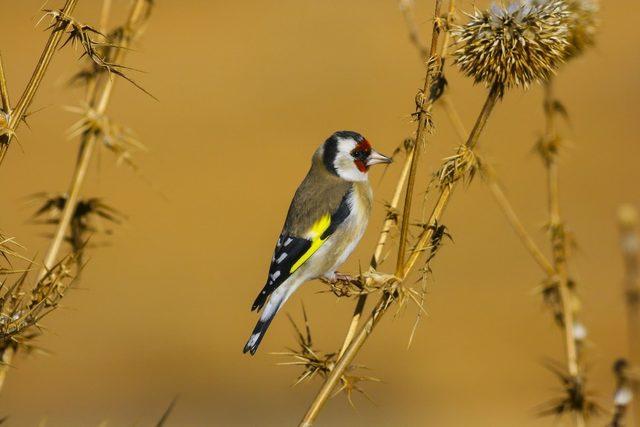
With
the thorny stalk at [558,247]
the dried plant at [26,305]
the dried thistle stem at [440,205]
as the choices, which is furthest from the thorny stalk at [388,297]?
the thorny stalk at [558,247]

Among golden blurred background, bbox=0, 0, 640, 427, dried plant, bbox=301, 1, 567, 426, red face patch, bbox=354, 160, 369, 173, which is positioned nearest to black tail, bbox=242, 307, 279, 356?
dried plant, bbox=301, 1, 567, 426

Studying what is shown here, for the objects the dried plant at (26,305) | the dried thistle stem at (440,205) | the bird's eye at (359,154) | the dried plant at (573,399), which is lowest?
the dried plant at (26,305)

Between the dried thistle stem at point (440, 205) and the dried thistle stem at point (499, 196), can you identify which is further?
the dried thistle stem at point (499, 196)

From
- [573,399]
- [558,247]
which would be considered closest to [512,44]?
[558,247]

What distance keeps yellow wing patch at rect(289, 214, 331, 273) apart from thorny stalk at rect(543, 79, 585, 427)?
4.47ft

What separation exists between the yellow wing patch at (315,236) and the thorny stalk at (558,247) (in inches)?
53.6

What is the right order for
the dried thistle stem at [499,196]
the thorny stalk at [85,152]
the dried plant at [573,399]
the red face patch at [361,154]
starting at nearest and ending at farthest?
1. the thorny stalk at [85,152]
2. the dried plant at [573,399]
3. the dried thistle stem at [499,196]
4. the red face patch at [361,154]

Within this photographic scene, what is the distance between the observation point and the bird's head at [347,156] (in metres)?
6.32

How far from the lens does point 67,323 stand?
49.9 ft

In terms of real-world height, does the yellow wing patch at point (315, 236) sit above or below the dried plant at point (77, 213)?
above

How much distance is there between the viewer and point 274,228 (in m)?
17.6

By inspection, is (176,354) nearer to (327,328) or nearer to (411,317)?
(327,328)

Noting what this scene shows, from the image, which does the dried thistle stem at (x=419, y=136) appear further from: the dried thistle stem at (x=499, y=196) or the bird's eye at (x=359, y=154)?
the bird's eye at (x=359, y=154)

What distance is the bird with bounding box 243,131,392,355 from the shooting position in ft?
18.5
